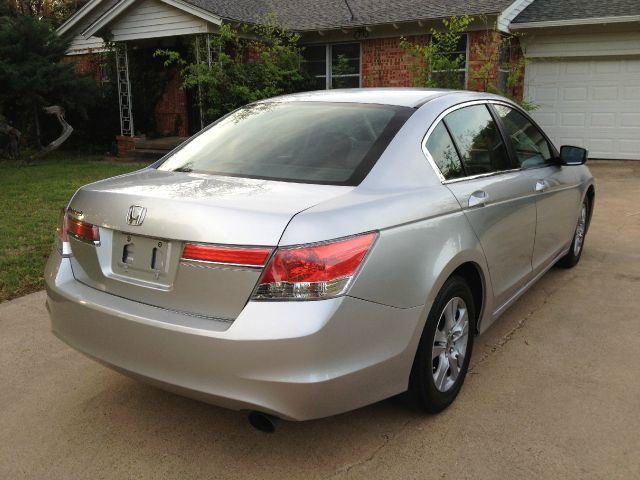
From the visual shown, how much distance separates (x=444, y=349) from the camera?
3.03 m

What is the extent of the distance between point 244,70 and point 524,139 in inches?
395

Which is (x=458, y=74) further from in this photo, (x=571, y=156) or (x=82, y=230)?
(x=82, y=230)

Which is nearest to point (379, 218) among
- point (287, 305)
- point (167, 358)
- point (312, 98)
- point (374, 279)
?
point (374, 279)

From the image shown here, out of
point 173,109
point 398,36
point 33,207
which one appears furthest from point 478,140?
point 173,109

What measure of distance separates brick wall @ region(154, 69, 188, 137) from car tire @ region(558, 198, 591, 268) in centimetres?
1361

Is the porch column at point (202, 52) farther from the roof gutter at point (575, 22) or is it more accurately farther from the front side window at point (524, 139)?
the front side window at point (524, 139)

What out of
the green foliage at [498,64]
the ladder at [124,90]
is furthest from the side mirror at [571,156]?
the ladder at [124,90]

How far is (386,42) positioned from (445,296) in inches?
522

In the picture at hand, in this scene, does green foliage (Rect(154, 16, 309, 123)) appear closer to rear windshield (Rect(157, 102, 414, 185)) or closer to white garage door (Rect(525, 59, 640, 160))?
white garage door (Rect(525, 59, 640, 160))

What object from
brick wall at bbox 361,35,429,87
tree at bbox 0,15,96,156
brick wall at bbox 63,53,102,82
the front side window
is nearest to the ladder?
tree at bbox 0,15,96,156

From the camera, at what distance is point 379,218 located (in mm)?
2523

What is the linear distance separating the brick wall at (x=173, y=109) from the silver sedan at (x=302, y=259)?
571 inches

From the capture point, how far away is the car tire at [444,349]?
2.80 metres

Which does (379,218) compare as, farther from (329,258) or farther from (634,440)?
(634,440)
